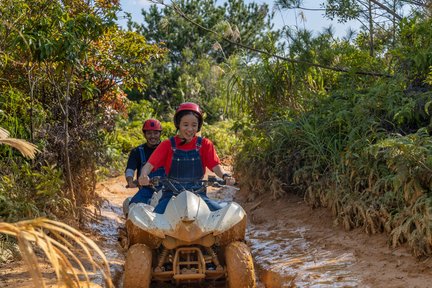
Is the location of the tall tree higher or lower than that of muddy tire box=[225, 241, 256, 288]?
higher

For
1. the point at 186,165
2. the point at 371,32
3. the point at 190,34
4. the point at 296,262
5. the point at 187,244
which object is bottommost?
the point at 296,262

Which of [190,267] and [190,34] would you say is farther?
[190,34]

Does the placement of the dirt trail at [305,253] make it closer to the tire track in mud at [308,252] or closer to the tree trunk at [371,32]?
the tire track in mud at [308,252]

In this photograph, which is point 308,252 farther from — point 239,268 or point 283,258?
point 239,268

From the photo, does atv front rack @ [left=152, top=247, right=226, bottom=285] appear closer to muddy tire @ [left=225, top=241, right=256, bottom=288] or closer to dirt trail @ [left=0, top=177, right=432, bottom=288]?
muddy tire @ [left=225, top=241, right=256, bottom=288]

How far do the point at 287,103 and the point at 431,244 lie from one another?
4.90m

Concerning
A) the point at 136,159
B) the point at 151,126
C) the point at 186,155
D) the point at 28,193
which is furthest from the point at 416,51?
the point at 28,193

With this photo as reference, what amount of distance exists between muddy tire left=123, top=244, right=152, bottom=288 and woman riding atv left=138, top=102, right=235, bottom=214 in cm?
71

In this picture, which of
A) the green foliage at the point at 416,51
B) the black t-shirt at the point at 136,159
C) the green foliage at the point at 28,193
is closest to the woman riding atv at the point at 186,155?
the green foliage at the point at 28,193

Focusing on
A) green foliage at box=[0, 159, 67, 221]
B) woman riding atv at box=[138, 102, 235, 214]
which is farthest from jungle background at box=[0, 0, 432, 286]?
woman riding atv at box=[138, 102, 235, 214]

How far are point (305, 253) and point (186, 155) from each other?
1792mm

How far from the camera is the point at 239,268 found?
15.6 ft

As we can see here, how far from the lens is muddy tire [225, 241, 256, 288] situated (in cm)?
474

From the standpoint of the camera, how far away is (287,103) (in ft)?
31.6
